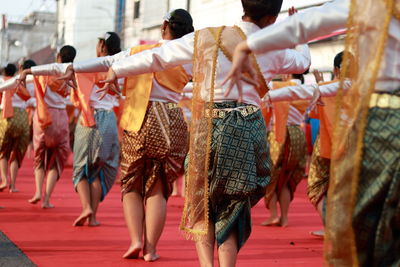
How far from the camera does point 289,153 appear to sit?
7.85 metres

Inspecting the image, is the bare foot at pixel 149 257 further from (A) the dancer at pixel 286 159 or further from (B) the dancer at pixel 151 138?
(A) the dancer at pixel 286 159

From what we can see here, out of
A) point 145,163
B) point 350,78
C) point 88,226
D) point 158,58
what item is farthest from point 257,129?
point 88,226

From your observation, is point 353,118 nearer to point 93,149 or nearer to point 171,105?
point 171,105

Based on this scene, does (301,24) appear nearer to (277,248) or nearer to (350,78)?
(350,78)

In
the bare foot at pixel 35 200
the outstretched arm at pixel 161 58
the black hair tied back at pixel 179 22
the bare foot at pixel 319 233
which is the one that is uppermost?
the black hair tied back at pixel 179 22

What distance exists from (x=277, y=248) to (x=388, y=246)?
140 inches

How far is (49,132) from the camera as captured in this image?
843 centimetres

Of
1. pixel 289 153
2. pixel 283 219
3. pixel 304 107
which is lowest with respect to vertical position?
pixel 283 219

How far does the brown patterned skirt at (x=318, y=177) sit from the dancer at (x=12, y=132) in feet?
15.9

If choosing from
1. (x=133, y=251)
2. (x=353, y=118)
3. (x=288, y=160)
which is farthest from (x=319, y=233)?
(x=353, y=118)

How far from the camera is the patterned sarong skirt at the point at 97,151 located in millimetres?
→ 7051

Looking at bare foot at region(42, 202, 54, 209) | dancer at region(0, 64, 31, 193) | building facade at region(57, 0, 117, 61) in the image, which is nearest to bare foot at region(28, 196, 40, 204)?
bare foot at region(42, 202, 54, 209)

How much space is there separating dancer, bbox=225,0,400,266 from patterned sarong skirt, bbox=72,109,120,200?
4.50 meters

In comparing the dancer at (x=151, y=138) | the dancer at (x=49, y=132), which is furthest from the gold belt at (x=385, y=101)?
the dancer at (x=49, y=132)
